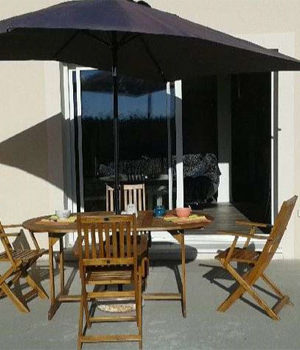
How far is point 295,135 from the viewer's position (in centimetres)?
590

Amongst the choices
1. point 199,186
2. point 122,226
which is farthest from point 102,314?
point 199,186

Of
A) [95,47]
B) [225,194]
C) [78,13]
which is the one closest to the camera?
[78,13]

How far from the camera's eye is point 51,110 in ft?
20.0

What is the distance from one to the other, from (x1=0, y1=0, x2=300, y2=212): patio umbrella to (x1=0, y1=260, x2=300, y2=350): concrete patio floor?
100 cm

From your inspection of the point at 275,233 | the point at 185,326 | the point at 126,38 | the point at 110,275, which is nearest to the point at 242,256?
the point at 275,233

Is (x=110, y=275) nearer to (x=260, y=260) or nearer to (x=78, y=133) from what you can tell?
(x=260, y=260)

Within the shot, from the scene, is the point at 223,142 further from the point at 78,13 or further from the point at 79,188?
the point at 78,13

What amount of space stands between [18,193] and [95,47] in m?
2.39

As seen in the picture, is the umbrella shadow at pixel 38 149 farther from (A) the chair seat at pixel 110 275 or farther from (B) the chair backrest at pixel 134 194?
(A) the chair seat at pixel 110 275

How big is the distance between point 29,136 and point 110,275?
293 centimetres

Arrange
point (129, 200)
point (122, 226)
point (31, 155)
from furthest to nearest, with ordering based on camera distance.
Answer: point (31, 155) < point (129, 200) < point (122, 226)

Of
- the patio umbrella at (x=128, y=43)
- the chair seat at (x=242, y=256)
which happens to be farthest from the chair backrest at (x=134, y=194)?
the chair seat at (x=242, y=256)

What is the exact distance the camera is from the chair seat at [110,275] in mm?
3727

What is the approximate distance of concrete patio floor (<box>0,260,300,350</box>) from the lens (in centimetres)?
363
